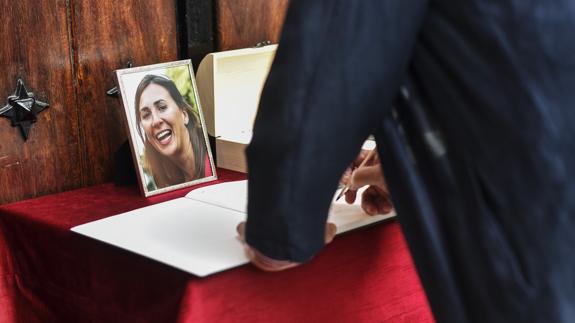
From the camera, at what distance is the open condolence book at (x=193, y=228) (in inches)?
48.4

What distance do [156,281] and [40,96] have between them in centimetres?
54

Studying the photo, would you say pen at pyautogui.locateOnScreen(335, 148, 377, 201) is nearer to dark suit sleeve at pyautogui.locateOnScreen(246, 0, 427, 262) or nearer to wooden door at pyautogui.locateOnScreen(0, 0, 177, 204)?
dark suit sleeve at pyautogui.locateOnScreen(246, 0, 427, 262)

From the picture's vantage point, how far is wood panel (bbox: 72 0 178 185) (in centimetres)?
163

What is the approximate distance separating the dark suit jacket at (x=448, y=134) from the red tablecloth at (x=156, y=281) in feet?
0.55

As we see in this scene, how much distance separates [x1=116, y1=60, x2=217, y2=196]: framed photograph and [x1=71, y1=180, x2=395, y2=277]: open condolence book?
0.24 ft

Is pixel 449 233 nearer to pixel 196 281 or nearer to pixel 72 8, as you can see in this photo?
pixel 196 281

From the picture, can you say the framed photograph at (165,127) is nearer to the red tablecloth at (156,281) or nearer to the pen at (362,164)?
the red tablecloth at (156,281)

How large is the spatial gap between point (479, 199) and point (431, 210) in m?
0.08

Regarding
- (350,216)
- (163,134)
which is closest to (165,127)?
(163,134)

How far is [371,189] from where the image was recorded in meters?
1.46

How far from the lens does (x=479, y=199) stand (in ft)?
3.47

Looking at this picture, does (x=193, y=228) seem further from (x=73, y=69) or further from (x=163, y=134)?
(x=73, y=69)

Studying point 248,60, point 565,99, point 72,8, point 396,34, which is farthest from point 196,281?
point 248,60

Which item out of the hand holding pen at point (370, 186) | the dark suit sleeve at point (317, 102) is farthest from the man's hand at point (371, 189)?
the dark suit sleeve at point (317, 102)
